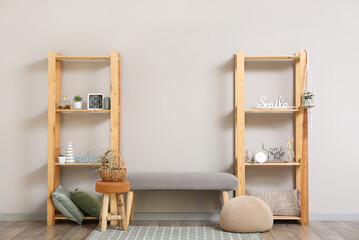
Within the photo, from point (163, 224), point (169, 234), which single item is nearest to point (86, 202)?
point (163, 224)

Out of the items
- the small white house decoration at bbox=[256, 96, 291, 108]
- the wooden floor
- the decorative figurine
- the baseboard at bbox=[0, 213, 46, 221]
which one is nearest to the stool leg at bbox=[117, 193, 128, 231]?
the wooden floor

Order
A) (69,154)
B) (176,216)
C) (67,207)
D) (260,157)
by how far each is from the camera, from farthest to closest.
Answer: (176,216), (69,154), (260,157), (67,207)

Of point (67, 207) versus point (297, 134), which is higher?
point (297, 134)

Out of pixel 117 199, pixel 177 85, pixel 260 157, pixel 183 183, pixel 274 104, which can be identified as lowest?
pixel 117 199

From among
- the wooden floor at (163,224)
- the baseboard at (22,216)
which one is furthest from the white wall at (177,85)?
the wooden floor at (163,224)

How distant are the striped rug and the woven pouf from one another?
2.6 inches

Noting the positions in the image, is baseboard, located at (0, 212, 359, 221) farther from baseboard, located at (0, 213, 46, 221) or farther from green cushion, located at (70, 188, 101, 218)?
green cushion, located at (70, 188, 101, 218)

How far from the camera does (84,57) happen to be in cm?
466

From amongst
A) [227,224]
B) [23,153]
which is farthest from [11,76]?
[227,224]

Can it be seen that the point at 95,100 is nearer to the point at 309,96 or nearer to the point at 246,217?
the point at 246,217

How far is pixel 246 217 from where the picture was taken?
13.4ft

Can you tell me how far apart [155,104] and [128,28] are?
931mm

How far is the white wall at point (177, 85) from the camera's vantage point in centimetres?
486

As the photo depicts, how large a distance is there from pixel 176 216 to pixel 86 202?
1.02 meters
